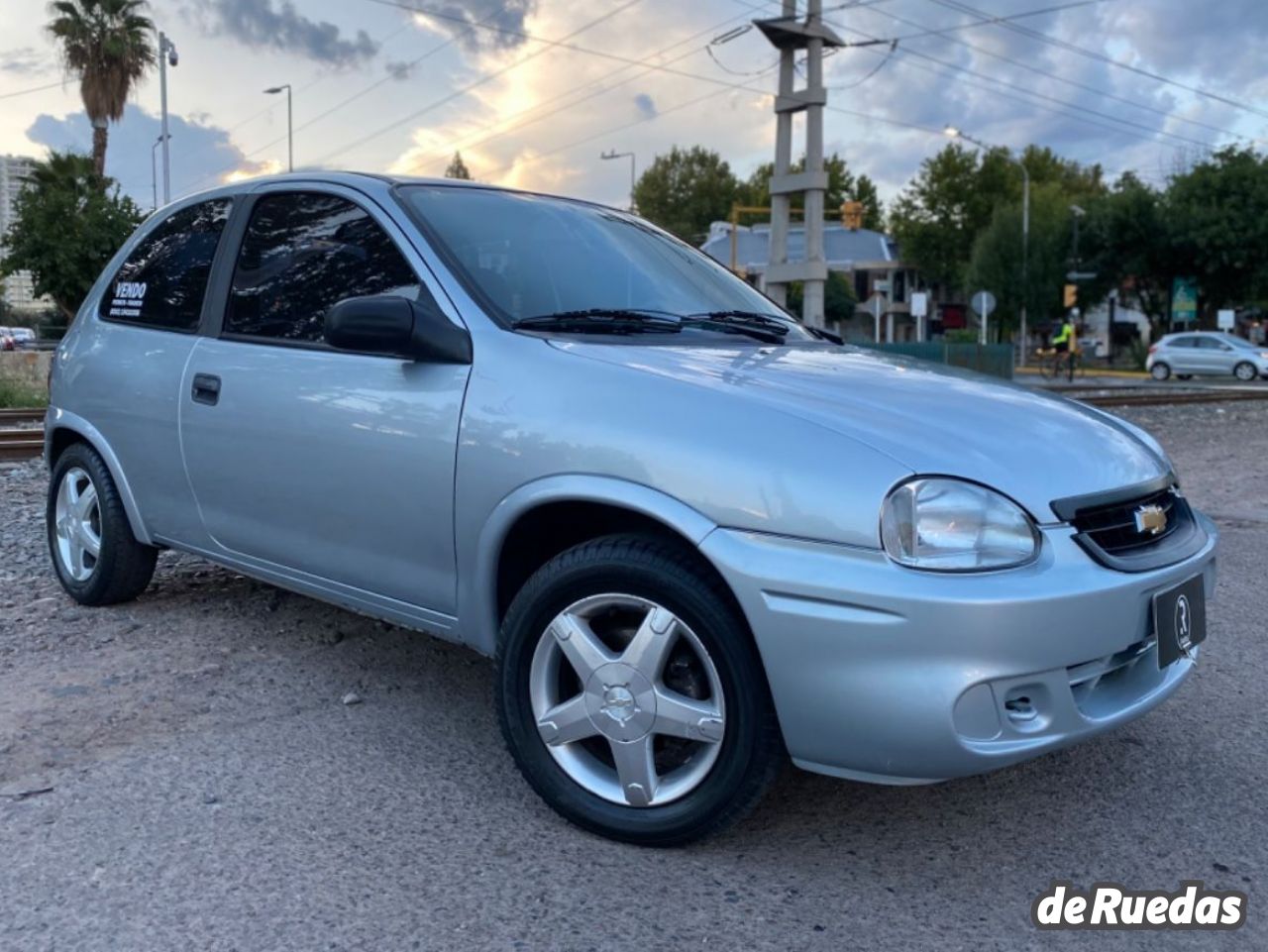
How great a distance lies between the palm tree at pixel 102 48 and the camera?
109ft

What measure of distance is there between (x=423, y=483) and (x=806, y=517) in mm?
1144

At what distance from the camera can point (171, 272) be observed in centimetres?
439

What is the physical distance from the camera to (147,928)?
243cm

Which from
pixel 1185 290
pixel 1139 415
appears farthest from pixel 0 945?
pixel 1185 290

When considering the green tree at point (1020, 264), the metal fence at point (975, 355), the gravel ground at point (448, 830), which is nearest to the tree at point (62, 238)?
the metal fence at point (975, 355)

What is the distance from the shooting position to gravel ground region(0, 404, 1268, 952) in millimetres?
2471

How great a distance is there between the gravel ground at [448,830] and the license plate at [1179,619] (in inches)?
19.8

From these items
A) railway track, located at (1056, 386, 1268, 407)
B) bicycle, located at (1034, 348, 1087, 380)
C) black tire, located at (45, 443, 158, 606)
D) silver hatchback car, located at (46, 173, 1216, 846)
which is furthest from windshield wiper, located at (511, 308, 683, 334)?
bicycle, located at (1034, 348, 1087, 380)

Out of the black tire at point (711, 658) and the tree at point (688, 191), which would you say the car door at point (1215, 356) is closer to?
the black tire at point (711, 658)

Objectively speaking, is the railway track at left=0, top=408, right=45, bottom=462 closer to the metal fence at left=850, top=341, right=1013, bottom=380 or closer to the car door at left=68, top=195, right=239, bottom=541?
the car door at left=68, top=195, right=239, bottom=541

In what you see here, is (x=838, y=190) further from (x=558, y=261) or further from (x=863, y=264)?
(x=558, y=261)

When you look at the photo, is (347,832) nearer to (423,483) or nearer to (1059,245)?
(423,483)

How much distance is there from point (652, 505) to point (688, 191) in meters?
87.3

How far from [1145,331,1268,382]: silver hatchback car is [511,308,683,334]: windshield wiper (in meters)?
33.5
